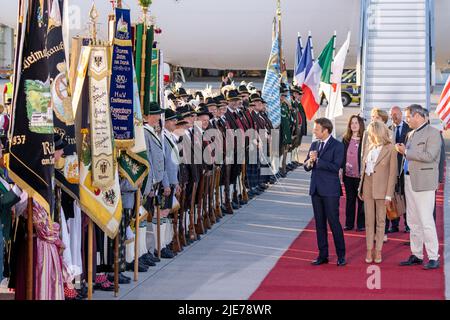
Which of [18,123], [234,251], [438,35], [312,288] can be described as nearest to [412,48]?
[438,35]

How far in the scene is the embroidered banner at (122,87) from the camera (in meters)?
9.80

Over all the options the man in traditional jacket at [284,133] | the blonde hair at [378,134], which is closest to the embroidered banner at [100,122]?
the blonde hair at [378,134]

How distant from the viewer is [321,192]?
11.1m

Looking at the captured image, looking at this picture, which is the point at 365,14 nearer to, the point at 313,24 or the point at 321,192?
the point at 313,24

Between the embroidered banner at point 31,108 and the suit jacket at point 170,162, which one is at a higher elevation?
the embroidered banner at point 31,108

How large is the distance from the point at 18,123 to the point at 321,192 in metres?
4.40

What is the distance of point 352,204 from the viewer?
1364 cm

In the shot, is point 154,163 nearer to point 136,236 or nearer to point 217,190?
point 136,236

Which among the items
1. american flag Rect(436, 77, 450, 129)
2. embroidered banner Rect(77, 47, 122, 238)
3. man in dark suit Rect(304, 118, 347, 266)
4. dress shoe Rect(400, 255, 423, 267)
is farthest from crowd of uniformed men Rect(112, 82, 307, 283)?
american flag Rect(436, 77, 450, 129)

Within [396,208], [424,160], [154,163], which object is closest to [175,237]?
[154,163]

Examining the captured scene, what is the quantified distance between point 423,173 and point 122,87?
133 inches

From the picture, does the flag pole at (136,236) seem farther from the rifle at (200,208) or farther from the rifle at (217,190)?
the rifle at (217,190)

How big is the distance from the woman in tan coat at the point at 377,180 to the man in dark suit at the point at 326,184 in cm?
39

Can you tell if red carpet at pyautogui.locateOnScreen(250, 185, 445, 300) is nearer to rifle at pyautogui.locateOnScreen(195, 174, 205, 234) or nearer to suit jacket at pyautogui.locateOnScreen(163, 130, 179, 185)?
rifle at pyautogui.locateOnScreen(195, 174, 205, 234)
